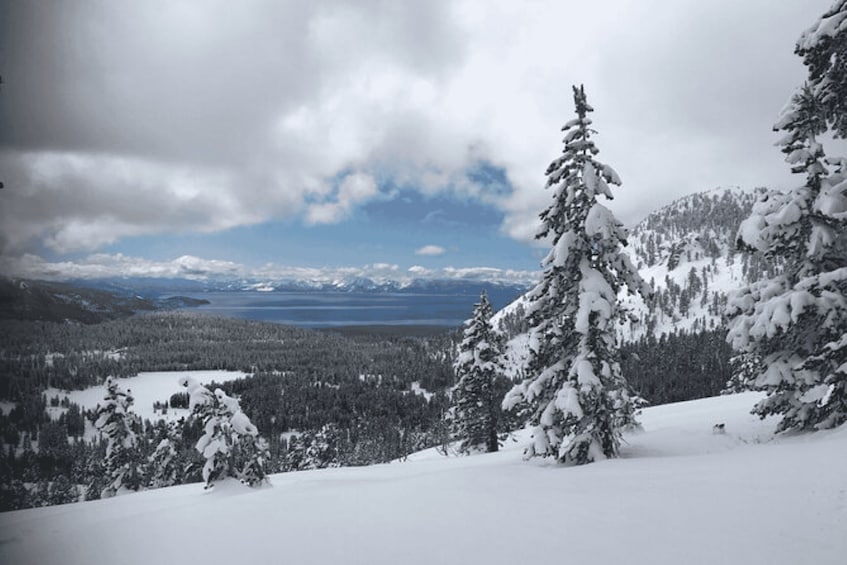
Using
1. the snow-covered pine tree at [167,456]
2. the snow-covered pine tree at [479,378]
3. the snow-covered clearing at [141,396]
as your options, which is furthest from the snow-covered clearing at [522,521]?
the snow-covered clearing at [141,396]

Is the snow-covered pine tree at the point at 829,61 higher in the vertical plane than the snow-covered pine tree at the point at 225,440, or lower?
higher

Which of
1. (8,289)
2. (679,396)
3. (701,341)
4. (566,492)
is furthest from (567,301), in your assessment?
(701,341)

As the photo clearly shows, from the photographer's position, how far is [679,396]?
113 m

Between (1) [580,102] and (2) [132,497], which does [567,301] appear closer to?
(1) [580,102]

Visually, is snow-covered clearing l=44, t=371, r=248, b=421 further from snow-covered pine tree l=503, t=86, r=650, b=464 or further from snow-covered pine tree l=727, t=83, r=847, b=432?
snow-covered pine tree l=727, t=83, r=847, b=432

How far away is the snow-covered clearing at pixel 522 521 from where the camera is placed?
561cm

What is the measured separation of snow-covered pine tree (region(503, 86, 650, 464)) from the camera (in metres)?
11.9

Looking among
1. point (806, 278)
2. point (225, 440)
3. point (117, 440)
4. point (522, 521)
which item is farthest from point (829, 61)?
point (117, 440)

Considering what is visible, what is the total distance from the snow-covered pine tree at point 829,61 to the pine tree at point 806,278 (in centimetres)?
2

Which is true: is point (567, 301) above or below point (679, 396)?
above

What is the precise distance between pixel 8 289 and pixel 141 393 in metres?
226

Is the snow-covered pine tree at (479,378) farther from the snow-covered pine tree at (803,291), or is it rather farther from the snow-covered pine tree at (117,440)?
the snow-covered pine tree at (117,440)

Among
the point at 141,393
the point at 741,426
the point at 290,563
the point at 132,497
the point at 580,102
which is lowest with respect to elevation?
the point at 141,393

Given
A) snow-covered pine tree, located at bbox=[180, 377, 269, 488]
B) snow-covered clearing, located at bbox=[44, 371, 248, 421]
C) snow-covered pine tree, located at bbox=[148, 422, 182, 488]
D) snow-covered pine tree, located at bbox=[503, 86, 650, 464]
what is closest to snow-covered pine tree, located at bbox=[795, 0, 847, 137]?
snow-covered pine tree, located at bbox=[503, 86, 650, 464]
